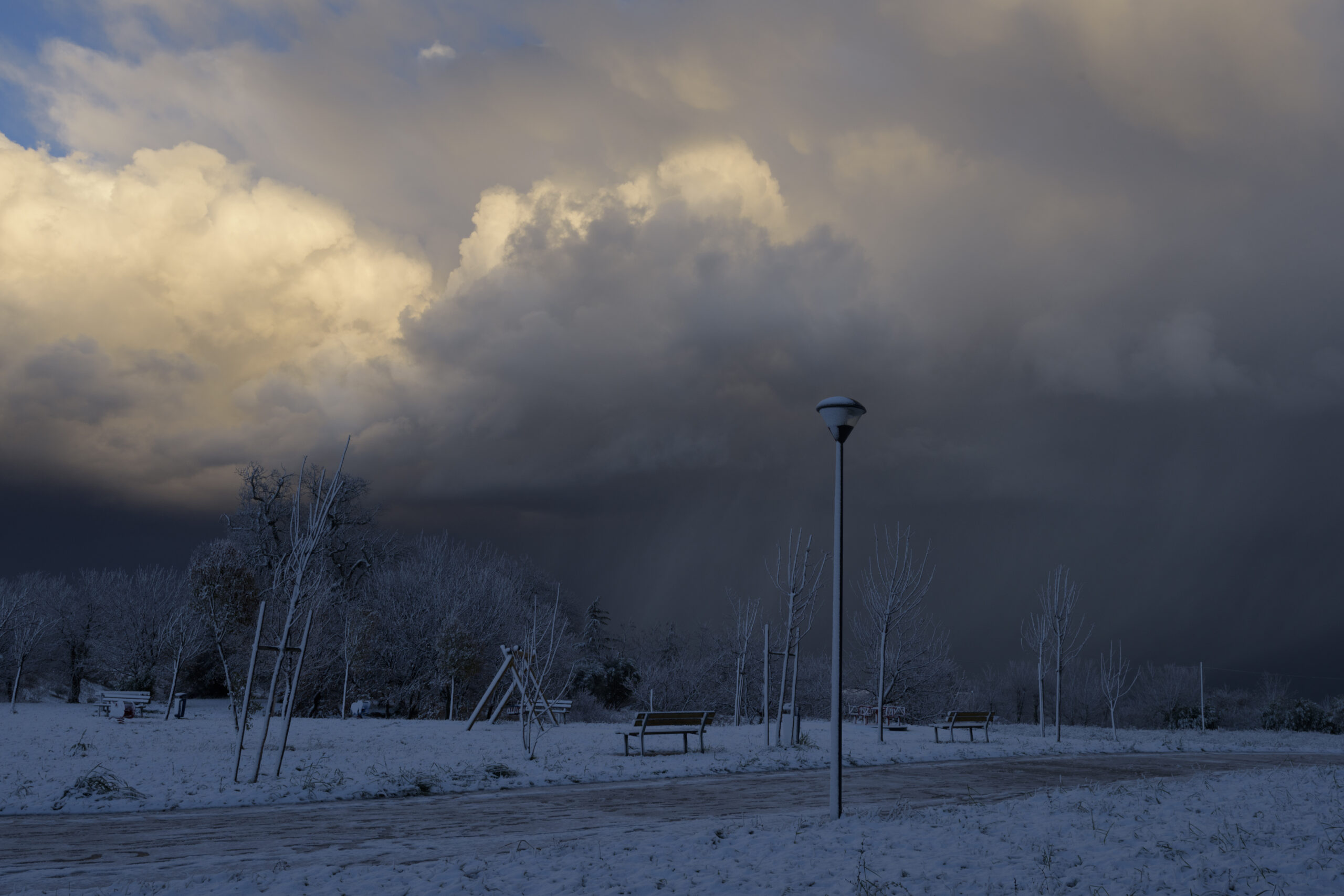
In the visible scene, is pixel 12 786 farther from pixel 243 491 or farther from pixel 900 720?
pixel 243 491

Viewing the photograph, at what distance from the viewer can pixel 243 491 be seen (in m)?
48.0

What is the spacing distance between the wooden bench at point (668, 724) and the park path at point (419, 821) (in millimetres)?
3150

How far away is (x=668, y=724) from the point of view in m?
18.5

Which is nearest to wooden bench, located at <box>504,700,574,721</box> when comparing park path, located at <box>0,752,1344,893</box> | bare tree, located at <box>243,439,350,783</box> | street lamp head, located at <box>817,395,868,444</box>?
bare tree, located at <box>243,439,350,783</box>

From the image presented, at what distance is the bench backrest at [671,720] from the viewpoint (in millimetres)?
18062

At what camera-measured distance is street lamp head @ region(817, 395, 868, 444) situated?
10.6 m

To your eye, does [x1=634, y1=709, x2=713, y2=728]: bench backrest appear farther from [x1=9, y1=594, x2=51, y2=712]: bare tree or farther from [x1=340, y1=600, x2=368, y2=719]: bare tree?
[x1=9, y1=594, x2=51, y2=712]: bare tree

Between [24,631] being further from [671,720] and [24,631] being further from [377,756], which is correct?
[671,720]

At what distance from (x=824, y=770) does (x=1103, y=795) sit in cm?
670

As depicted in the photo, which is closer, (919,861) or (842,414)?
(919,861)

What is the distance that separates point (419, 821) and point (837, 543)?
6.25 meters

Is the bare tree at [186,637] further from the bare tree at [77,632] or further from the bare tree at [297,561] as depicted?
the bare tree at [297,561]

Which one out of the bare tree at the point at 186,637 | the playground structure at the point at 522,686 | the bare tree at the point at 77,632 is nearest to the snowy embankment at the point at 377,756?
the playground structure at the point at 522,686

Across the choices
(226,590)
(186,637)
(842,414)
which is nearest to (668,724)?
(842,414)
